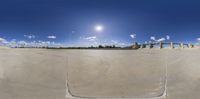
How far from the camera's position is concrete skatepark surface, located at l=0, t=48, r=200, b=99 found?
2785 mm

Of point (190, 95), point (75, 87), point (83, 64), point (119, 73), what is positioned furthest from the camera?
point (83, 64)

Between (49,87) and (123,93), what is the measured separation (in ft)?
3.60

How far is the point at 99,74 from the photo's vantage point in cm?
337

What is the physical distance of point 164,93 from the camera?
275 cm

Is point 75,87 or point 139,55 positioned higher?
point 139,55

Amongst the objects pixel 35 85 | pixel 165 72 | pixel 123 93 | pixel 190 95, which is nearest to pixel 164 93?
pixel 190 95

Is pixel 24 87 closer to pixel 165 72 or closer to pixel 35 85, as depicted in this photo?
pixel 35 85

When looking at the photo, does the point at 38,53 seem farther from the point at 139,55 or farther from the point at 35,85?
the point at 139,55

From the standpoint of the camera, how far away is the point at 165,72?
351cm

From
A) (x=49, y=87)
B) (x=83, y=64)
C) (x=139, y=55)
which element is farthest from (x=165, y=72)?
(x=49, y=87)

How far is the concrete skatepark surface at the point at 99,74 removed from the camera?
2.79 meters

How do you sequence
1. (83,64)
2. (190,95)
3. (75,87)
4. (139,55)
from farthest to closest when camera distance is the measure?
(139,55) → (83,64) → (75,87) → (190,95)

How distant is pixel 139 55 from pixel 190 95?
1.47 metres

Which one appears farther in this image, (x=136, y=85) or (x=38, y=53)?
(x=38, y=53)
